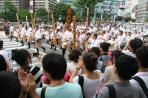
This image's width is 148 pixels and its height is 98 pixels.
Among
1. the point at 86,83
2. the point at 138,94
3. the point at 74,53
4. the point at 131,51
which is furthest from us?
the point at 131,51

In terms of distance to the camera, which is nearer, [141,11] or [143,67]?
[143,67]

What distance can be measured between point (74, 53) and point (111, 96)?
249cm

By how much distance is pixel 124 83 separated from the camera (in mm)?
3627

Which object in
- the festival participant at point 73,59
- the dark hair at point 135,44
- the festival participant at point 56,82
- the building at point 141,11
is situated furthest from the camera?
the building at point 141,11

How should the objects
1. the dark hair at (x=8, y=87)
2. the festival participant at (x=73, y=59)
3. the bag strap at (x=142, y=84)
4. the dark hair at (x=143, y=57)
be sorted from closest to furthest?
the dark hair at (x=8, y=87), the bag strap at (x=142, y=84), the dark hair at (x=143, y=57), the festival participant at (x=73, y=59)

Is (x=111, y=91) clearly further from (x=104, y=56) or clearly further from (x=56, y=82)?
(x=104, y=56)

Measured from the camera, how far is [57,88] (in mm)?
3383

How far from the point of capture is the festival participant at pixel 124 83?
3.53 metres

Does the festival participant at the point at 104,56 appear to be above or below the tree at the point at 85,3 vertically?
below

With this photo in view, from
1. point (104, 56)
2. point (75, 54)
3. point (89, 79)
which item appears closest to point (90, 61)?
point (89, 79)

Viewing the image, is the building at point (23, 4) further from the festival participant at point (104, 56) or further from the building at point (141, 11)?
the festival participant at point (104, 56)

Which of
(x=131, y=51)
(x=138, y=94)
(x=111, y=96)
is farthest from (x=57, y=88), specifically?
(x=131, y=51)

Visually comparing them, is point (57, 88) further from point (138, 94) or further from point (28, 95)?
point (138, 94)

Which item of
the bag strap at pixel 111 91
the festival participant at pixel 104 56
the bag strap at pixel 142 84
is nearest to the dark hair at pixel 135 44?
the festival participant at pixel 104 56
